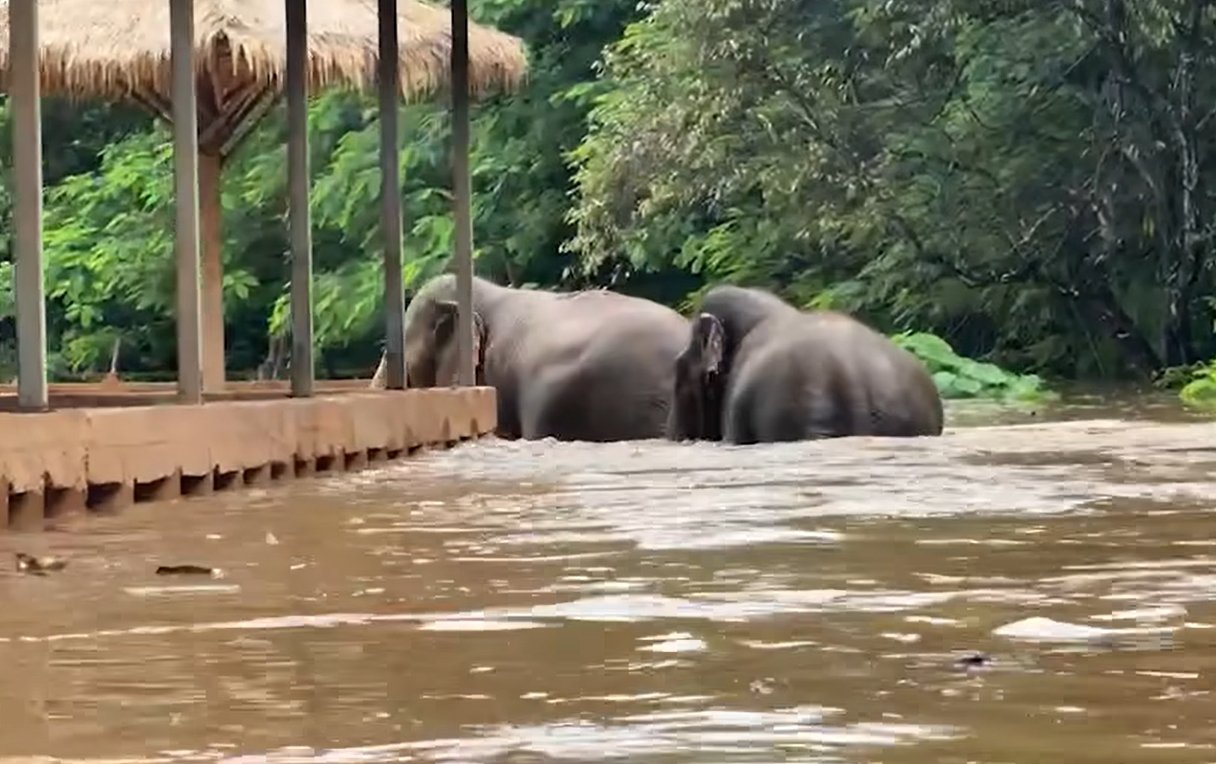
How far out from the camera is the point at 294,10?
30.7ft

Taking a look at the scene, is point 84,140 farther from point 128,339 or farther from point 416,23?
point 416,23

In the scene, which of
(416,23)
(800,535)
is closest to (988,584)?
(800,535)

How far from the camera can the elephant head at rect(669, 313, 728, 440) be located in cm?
1170

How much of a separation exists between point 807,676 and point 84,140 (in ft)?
84.5

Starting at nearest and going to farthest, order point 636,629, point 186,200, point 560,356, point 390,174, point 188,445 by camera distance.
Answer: point 636,629 → point 188,445 → point 186,200 → point 390,174 → point 560,356

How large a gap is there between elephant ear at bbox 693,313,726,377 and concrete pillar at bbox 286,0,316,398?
8.24 ft

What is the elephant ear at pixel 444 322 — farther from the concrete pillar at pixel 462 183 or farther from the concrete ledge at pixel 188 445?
the concrete ledge at pixel 188 445

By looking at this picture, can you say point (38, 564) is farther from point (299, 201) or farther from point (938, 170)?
point (938, 170)

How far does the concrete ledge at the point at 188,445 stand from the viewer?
21.4 ft

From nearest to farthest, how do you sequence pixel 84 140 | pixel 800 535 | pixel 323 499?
pixel 800 535, pixel 323 499, pixel 84 140

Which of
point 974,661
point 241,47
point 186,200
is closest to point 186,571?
point 974,661

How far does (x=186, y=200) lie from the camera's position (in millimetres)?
8008

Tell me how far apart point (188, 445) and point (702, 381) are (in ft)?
14.0

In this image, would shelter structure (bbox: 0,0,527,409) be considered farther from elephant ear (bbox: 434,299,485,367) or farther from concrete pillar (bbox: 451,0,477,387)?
elephant ear (bbox: 434,299,485,367)
